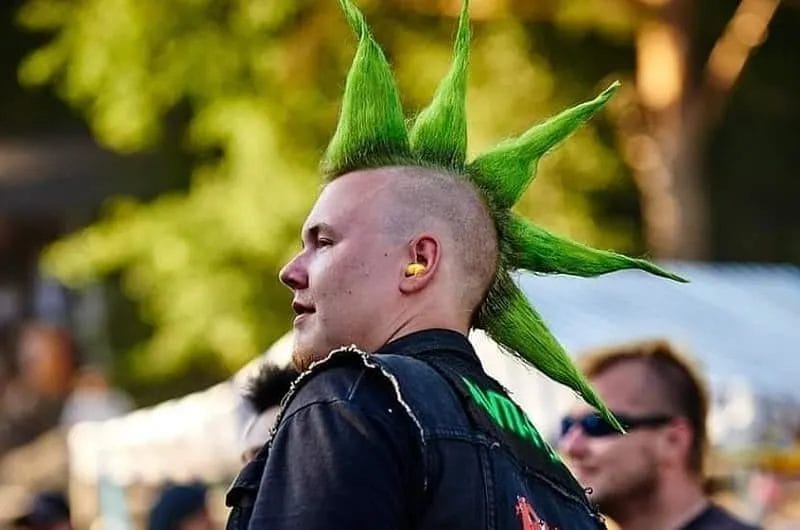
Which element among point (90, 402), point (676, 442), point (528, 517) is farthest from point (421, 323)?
point (90, 402)

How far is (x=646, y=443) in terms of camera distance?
517cm

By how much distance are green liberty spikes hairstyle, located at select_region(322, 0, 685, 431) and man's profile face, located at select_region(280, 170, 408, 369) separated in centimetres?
13

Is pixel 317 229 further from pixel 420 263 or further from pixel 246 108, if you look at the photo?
pixel 246 108

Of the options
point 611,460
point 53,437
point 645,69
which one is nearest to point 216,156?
point 53,437

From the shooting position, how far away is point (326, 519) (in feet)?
8.16

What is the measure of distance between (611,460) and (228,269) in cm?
927

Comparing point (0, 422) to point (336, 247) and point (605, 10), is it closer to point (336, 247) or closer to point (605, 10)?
point (605, 10)

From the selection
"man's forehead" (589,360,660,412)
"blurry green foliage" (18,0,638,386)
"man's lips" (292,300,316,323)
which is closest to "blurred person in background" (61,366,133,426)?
"blurry green foliage" (18,0,638,386)

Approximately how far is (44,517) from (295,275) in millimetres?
4075

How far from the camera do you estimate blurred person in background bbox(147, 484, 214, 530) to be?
759cm

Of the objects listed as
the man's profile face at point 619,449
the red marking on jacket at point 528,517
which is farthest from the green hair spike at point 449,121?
the man's profile face at point 619,449

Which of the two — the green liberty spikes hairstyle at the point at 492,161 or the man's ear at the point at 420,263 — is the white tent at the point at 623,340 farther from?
the man's ear at the point at 420,263

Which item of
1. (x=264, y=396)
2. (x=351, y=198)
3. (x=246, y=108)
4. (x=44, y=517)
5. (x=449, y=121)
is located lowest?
(x=44, y=517)

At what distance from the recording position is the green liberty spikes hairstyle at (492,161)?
9.64 feet
